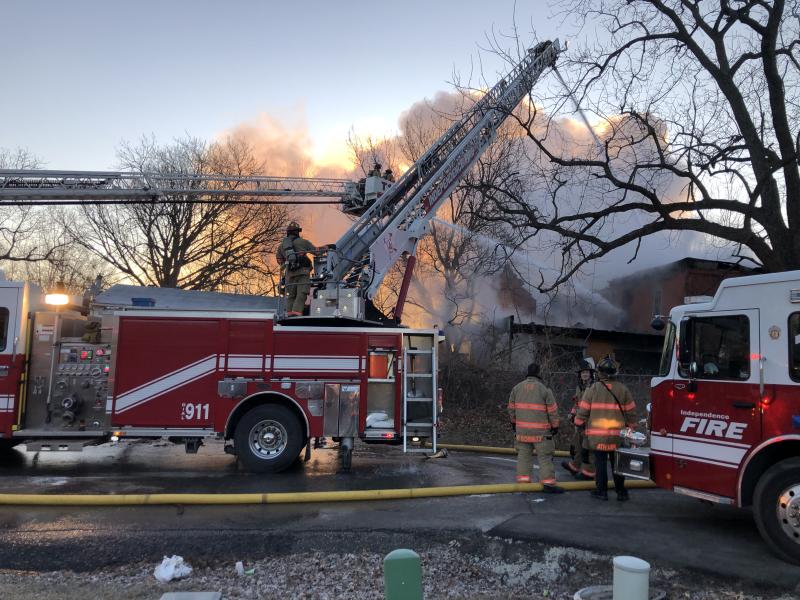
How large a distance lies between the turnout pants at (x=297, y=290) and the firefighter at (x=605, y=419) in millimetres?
4736

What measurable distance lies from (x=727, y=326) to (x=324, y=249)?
640cm

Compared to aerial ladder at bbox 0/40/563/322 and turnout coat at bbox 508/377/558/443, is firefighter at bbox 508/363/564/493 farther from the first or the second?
aerial ladder at bbox 0/40/563/322

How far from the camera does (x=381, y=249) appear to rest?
36.0ft

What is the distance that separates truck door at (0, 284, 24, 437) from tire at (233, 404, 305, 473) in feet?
9.67

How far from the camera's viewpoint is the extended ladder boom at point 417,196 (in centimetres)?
1050

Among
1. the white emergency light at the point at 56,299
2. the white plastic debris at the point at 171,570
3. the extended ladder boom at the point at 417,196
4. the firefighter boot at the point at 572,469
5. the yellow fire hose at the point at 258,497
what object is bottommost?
the white plastic debris at the point at 171,570

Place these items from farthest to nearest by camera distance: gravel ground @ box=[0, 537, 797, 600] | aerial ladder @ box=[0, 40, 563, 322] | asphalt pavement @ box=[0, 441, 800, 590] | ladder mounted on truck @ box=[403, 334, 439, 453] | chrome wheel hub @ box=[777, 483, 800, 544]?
1. aerial ladder @ box=[0, 40, 563, 322]
2. ladder mounted on truck @ box=[403, 334, 439, 453]
3. asphalt pavement @ box=[0, 441, 800, 590]
4. chrome wheel hub @ box=[777, 483, 800, 544]
5. gravel ground @ box=[0, 537, 797, 600]

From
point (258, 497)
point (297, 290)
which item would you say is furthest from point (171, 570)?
point (297, 290)

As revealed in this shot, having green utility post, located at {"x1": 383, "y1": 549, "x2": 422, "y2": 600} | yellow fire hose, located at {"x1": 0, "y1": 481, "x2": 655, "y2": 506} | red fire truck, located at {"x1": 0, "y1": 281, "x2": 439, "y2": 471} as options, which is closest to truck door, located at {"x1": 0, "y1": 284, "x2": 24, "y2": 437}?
red fire truck, located at {"x1": 0, "y1": 281, "x2": 439, "y2": 471}

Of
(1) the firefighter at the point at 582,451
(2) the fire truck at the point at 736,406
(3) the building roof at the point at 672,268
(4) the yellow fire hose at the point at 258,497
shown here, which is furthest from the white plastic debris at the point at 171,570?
(3) the building roof at the point at 672,268

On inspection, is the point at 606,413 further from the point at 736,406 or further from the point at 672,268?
the point at 672,268

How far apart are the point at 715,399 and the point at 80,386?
7.60 m

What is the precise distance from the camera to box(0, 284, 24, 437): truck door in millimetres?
7910

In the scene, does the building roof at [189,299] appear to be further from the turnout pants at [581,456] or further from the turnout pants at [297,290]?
the turnout pants at [581,456]
